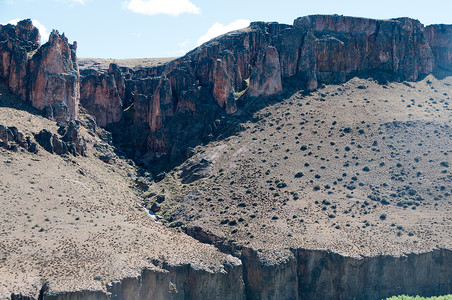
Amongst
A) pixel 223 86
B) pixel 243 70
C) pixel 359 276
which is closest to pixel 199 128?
pixel 223 86

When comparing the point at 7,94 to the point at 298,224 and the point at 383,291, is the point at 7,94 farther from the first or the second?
the point at 383,291

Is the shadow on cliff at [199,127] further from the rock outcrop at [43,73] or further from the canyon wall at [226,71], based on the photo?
the rock outcrop at [43,73]

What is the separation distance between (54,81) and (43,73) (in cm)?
224

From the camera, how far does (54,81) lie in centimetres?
11538

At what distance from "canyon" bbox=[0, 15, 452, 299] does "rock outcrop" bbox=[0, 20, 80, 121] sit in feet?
0.78

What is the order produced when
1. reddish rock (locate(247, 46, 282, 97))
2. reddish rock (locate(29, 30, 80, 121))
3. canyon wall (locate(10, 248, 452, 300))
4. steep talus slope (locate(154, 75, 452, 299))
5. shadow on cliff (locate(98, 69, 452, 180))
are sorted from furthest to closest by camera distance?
reddish rock (locate(247, 46, 282, 97)) < shadow on cliff (locate(98, 69, 452, 180)) < reddish rock (locate(29, 30, 80, 121)) < steep talus slope (locate(154, 75, 452, 299)) < canyon wall (locate(10, 248, 452, 300))

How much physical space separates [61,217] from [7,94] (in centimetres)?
3628

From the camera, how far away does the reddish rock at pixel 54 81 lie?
114m

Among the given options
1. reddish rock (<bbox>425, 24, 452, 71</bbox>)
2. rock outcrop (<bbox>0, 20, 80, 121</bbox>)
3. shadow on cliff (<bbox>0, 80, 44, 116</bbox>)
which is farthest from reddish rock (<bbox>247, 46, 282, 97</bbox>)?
shadow on cliff (<bbox>0, 80, 44, 116</bbox>)

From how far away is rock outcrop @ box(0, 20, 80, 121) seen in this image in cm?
11431

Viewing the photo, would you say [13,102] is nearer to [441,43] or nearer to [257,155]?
[257,155]

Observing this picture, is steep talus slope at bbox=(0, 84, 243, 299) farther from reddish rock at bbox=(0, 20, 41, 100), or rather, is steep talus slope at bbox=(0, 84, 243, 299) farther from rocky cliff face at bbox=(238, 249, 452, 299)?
reddish rock at bbox=(0, 20, 41, 100)

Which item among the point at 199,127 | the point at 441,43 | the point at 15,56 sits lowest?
the point at 199,127

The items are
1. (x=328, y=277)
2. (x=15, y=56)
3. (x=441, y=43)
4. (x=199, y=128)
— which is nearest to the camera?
(x=328, y=277)
